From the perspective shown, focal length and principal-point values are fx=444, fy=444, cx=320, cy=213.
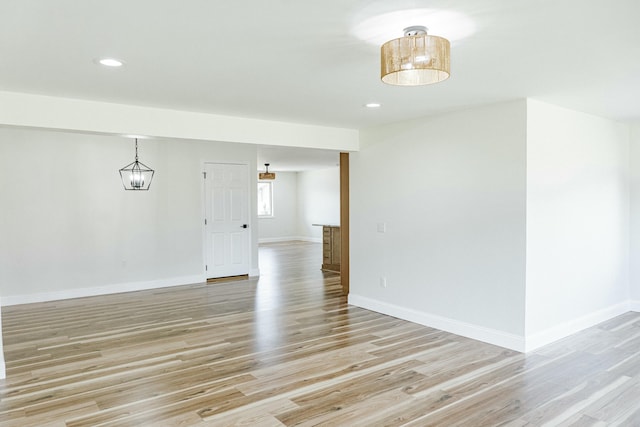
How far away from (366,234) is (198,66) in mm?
3230

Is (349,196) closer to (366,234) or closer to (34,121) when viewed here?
(366,234)

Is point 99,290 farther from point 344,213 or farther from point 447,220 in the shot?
point 447,220

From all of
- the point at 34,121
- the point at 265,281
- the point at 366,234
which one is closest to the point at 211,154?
the point at 265,281

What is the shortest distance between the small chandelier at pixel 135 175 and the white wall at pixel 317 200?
727cm

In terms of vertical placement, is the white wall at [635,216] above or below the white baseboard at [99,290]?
above

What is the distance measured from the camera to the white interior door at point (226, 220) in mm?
7535

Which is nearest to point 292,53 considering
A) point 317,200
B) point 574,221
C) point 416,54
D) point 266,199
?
point 416,54

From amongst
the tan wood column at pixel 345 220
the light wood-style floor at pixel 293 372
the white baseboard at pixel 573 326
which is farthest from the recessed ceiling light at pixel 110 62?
the white baseboard at pixel 573 326

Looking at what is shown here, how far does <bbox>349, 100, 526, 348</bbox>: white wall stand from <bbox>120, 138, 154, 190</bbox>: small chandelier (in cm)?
325

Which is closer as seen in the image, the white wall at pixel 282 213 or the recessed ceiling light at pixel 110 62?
the recessed ceiling light at pixel 110 62

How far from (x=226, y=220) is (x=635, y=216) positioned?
592 centimetres

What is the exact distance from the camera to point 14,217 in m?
5.82

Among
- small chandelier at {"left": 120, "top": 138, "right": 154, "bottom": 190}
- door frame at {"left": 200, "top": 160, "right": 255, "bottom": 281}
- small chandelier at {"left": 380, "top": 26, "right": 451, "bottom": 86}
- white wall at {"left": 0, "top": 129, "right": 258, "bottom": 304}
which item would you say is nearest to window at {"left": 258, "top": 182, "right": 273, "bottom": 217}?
door frame at {"left": 200, "top": 160, "right": 255, "bottom": 281}

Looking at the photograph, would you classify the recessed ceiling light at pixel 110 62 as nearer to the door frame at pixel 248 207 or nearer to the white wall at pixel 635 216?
the door frame at pixel 248 207
